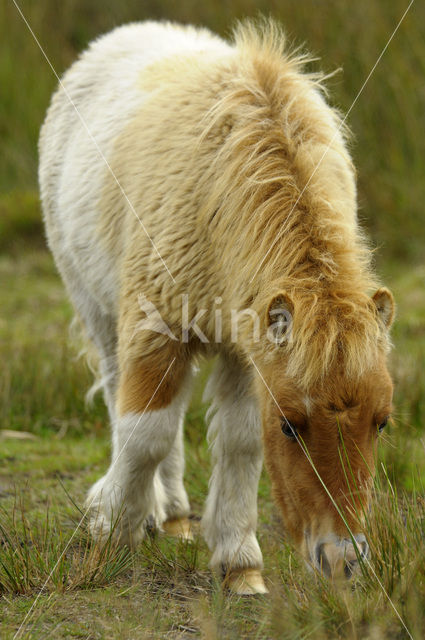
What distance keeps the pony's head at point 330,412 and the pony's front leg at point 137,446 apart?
0.73m

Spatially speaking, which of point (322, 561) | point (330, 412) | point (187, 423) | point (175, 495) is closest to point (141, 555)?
point (175, 495)

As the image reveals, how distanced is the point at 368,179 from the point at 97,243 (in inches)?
240

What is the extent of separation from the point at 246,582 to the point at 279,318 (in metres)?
1.41

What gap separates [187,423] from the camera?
5891 mm

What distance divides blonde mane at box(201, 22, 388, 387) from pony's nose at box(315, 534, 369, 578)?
0.54m

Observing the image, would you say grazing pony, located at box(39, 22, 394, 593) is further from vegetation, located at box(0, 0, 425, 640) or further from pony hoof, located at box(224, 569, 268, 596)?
vegetation, located at box(0, 0, 425, 640)

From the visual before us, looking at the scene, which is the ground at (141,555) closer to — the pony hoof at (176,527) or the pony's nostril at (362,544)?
the pony's nostril at (362,544)

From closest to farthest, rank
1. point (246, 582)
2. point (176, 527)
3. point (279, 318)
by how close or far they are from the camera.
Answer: point (279, 318) → point (246, 582) → point (176, 527)

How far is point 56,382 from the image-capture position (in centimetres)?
623

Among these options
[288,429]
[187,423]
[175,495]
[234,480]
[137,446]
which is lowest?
[187,423]

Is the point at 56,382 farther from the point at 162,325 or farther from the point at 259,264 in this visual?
the point at 259,264

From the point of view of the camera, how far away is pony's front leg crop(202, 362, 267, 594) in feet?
13.5

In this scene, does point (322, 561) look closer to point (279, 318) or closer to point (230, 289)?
point (279, 318)

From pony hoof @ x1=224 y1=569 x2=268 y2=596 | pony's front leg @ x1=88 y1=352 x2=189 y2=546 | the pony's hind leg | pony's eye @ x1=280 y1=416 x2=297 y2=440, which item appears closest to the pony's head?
pony's eye @ x1=280 y1=416 x2=297 y2=440
